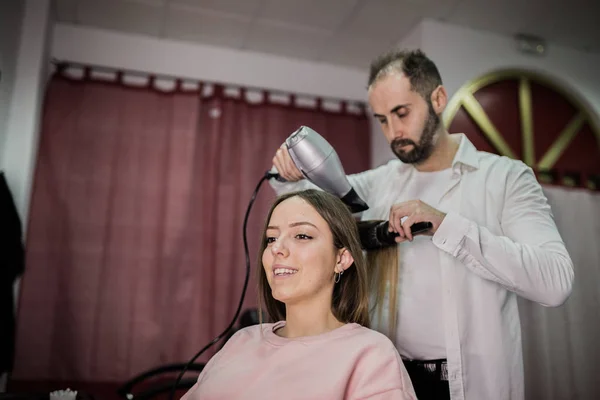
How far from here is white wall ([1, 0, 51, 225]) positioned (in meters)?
2.83

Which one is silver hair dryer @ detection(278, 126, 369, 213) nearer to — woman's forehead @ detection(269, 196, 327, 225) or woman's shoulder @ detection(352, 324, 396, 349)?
woman's forehead @ detection(269, 196, 327, 225)

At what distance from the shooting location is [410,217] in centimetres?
117

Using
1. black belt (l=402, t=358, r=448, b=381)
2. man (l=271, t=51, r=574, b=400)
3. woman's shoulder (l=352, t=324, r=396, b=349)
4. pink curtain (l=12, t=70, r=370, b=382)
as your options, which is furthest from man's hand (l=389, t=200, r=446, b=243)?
pink curtain (l=12, t=70, r=370, b=382)

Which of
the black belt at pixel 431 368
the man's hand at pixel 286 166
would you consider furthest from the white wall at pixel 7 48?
the black belt at pixel 431 368

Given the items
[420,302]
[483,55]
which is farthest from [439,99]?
[483,55]

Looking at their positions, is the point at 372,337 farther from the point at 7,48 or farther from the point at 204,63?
the point at 204,63

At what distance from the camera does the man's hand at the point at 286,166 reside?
1361 mm

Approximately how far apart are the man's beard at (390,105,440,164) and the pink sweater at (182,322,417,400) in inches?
22.9

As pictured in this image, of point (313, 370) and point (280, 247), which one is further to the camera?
point (280, 247)

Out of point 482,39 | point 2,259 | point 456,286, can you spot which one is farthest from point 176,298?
point 482,39

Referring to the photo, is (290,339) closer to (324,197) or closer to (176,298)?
(324,197)

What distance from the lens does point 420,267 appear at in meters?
1.40

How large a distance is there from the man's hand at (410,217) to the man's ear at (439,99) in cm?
41

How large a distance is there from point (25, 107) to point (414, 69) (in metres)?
2.56
